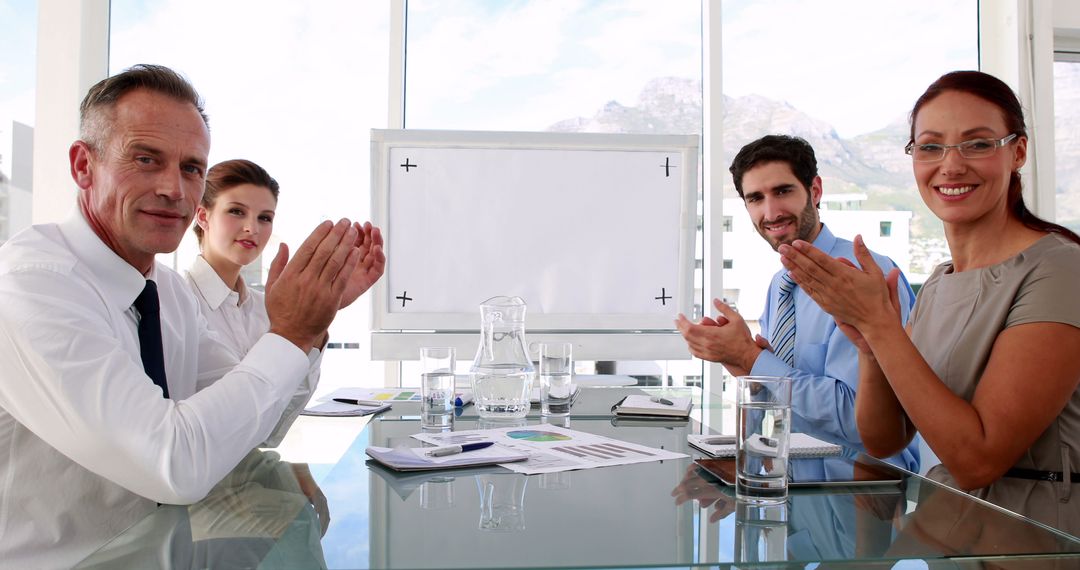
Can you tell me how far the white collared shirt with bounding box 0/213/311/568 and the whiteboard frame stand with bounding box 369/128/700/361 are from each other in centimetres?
207

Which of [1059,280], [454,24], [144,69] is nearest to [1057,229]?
[1059,280]

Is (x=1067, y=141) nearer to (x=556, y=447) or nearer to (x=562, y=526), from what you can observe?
(x=556, y=447)

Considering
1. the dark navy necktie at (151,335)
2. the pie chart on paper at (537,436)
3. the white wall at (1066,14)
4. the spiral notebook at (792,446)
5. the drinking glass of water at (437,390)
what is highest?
the white wall at (1066,14)

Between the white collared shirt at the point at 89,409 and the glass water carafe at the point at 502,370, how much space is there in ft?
1.82

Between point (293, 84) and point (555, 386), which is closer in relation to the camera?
point (555, 386)

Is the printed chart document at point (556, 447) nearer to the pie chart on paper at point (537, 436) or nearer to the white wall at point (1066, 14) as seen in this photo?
the pie chart on paper at point (537, 436)

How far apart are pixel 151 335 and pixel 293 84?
9.15 feet

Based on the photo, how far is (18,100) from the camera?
142 inches

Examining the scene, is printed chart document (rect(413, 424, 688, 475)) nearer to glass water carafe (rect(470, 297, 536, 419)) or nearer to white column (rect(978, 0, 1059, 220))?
glass water carafe (rect(470, 297, 536, 419))

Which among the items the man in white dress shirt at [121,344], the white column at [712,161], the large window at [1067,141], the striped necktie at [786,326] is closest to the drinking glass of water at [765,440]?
the man in white dress shirt at [121,344]

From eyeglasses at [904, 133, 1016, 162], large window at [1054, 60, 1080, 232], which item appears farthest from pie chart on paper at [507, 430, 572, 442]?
large window at [1054, 60, 1080, 232]

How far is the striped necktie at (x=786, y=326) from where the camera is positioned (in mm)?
2238

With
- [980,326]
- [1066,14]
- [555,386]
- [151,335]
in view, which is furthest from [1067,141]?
[151,335]

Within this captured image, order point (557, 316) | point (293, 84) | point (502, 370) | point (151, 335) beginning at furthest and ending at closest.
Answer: point (293, 84), point (557, 316), point (502, 370), point (151, 335)
